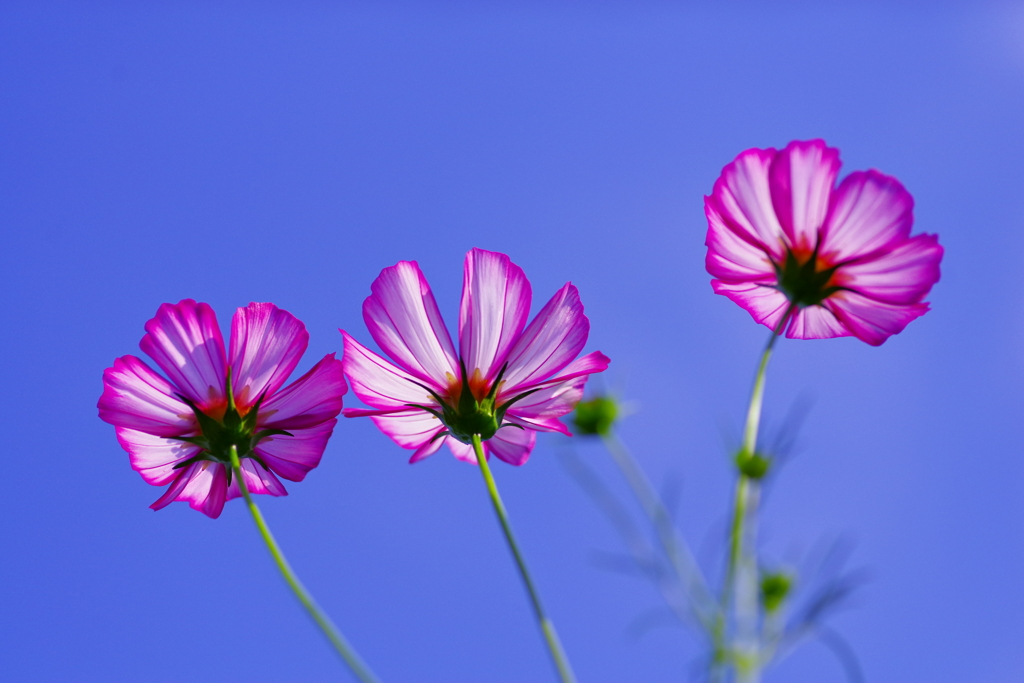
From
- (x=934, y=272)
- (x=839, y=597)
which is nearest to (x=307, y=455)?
(x=839, y=597)

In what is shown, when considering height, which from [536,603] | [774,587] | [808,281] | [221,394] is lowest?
[774,587]

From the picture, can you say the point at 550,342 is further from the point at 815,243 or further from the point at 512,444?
the point at 815,243

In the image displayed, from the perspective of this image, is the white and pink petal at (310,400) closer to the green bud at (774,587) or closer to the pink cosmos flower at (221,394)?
the pink cosmos flower at (221,394)

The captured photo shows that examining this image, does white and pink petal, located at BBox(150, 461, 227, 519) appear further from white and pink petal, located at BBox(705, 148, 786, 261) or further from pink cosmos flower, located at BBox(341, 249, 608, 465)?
white and pink petal, located at BBox(705, 148, 786, 261)

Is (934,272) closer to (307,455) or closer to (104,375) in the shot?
(307,455)

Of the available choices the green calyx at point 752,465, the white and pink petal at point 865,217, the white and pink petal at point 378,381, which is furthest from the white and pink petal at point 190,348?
the white and pink petal at point 865,217

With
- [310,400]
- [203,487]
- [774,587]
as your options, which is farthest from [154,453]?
[774,587]
